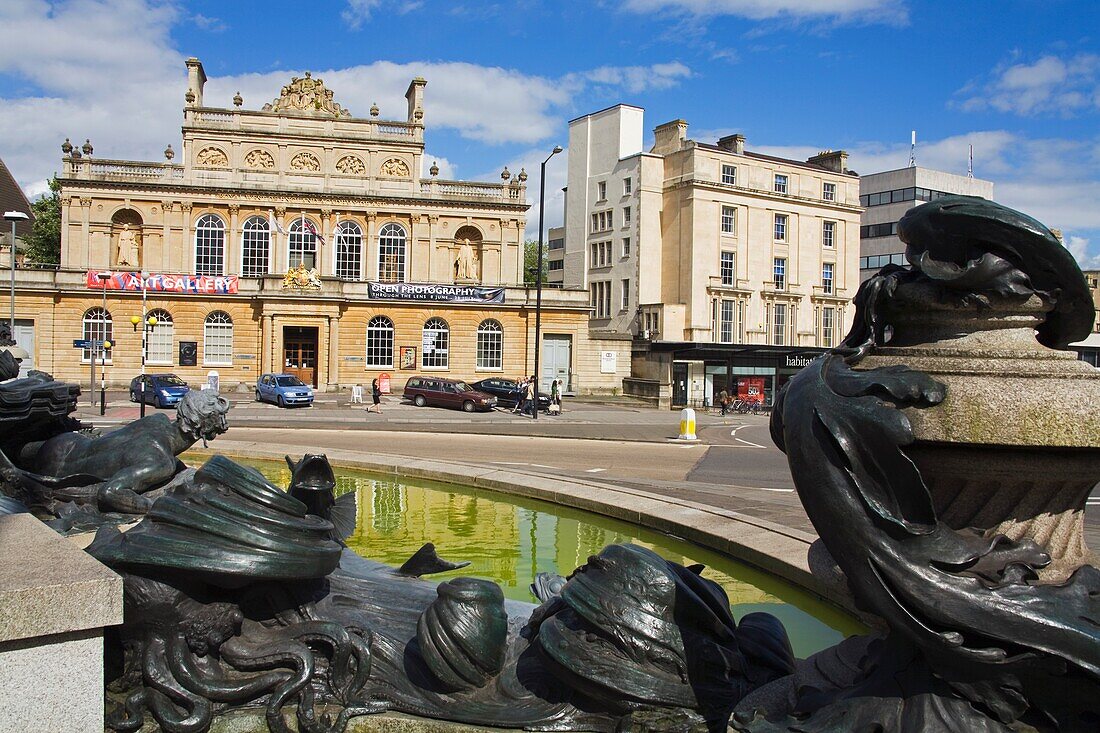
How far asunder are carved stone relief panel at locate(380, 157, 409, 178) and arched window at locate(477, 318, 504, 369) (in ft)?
39.4

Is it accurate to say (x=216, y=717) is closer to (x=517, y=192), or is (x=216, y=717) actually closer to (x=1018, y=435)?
(x=1018, y=435)

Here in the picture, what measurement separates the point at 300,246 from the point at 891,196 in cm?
4863

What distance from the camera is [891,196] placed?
69.5 meters

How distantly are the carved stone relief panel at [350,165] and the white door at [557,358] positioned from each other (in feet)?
54.2

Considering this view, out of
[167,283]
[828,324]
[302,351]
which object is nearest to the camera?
[167,283]

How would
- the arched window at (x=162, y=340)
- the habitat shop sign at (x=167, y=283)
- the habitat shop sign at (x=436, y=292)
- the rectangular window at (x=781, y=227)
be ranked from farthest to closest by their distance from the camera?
the rectangular window at (x=781, y=227), the habitat shop sign at (x=436, y=292), the arched window at (x=162, y=340), the habitat shop sign at (x=167, y=283)

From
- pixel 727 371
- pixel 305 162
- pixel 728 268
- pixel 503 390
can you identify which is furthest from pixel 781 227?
pixel 305 162

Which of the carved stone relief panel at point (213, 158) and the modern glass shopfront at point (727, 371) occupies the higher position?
the carved stone relief panel at point (213, 158)

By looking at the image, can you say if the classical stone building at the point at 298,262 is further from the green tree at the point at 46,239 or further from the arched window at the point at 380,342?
the green tree at the point at 46,239

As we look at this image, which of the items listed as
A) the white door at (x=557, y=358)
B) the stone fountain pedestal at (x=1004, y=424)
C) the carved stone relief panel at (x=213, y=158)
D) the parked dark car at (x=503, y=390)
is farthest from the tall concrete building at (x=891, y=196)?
the stone fountain pedestal at (x=1004, y=424)

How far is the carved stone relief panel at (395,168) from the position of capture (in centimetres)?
5244

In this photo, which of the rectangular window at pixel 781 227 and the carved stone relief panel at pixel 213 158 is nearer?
the carved stone relief panel at pixel 213 158

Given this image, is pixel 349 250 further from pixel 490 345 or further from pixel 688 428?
pixel 688 428

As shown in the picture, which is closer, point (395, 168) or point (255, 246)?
point (255, 246)
